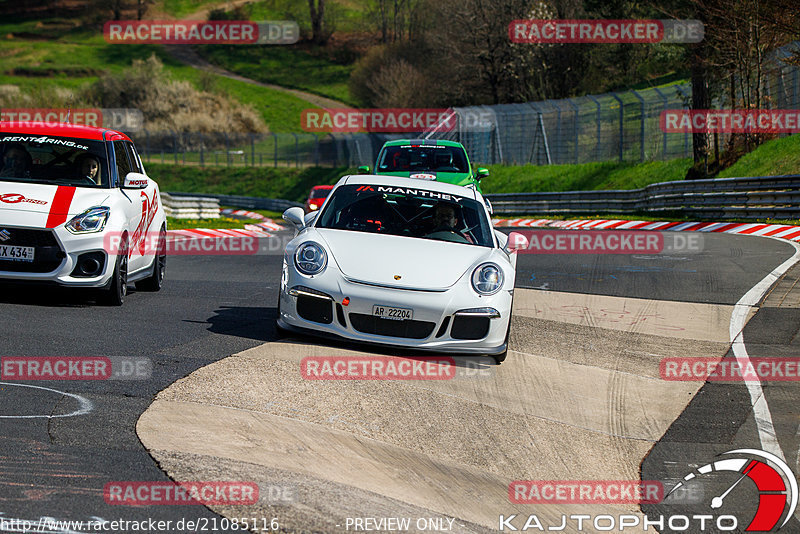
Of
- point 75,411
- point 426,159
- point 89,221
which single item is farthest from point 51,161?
point 426,159

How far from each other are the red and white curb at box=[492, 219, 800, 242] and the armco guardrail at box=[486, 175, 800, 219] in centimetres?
104

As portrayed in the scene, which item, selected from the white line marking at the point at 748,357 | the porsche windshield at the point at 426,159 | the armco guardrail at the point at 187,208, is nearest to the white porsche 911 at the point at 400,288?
the white line marking at the point at 748,357

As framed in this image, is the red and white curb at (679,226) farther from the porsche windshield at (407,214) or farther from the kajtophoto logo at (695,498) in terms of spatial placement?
the kajtophoto logo at (695,498)

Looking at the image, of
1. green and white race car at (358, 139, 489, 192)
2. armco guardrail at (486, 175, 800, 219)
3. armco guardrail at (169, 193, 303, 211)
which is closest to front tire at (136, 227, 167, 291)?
green and white race car at (358, 139, 489, 192)

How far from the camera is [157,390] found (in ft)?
19.8

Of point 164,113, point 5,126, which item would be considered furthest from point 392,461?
point 164,113

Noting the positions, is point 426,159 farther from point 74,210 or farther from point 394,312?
point 394,312

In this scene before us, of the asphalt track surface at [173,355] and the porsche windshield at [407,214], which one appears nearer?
the asphalt track surface at [173,355]

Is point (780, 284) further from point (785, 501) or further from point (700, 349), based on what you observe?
point (785, 501)

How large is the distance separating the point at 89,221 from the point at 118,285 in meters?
0.69

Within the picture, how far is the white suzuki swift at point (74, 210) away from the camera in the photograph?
29.7 feet

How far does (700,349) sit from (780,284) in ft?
11.4

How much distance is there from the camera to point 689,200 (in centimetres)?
2420

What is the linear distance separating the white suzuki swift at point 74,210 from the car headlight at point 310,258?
239 centimetres
